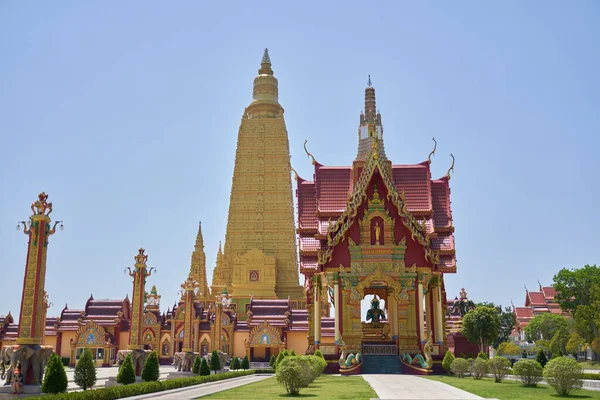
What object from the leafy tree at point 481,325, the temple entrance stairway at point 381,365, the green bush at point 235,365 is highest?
the leafy tree at point 481,325

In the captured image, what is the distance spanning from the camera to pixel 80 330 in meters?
52.3

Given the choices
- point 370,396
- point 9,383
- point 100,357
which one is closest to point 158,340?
point 100,357

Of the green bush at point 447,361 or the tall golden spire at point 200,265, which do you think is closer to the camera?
the green bush at point 447,361

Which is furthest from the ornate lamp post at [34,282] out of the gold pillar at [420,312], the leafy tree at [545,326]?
the leafy tree at [545,326]

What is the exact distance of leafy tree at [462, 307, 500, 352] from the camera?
37.0 metres

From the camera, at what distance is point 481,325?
3697 cm

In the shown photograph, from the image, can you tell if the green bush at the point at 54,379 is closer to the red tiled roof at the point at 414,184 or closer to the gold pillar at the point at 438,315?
the gold pillar at the point at 438,315

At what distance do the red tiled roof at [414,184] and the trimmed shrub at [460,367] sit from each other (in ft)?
34.4

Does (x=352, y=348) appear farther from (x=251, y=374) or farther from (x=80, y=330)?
(x=80, y=330)

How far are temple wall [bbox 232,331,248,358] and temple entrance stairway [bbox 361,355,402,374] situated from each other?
23.2 m

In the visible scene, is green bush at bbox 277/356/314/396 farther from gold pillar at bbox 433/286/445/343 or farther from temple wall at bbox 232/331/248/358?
temple wall at bbox 232/331/248/358

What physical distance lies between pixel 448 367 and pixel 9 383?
18.5m

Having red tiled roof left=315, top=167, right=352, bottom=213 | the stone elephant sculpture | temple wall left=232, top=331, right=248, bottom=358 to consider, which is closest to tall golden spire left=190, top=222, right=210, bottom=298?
temple wall left=232, top=331, right=248, bottom=358

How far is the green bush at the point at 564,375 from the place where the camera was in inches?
625
